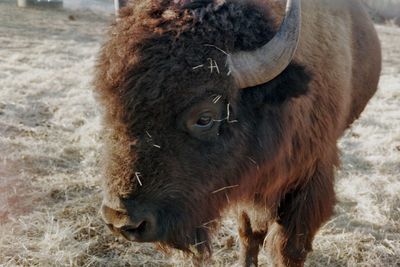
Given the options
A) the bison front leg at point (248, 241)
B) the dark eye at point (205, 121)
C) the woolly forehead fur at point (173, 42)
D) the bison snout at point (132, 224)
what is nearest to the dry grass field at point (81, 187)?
the bison front leg at point (248, 241)

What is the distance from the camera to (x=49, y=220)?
4.33m

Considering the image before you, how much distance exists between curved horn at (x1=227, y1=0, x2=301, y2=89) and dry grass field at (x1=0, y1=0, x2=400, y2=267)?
4.22 feet

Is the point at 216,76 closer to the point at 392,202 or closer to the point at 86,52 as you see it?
the point at 392,202

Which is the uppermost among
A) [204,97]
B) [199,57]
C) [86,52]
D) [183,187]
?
[199,57]

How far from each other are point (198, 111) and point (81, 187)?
9.86 ft

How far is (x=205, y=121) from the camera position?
252 centimetres

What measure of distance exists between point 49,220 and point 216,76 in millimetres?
2626

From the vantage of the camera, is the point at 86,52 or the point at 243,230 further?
the point at 86,52

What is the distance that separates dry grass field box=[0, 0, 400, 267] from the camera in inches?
157

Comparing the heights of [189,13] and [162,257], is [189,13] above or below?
above

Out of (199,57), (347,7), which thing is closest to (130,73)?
(199,57)

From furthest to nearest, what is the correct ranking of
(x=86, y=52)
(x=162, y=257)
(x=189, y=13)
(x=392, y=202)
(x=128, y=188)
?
(x=86, y=52) → (x=392, y=202) → (x=162, y=257) → (x=189, y=13) → (x=128, y=188)

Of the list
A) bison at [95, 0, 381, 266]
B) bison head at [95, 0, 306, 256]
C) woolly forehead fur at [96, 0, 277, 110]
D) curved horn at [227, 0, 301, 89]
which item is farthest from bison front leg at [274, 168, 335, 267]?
woolly forehead fur at [96, 0, 277, 110]

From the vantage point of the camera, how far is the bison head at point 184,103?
7.83ft
